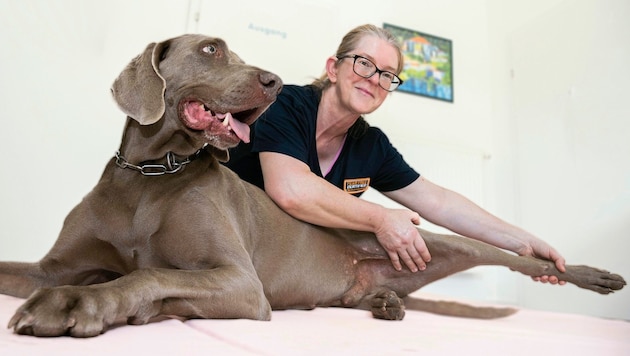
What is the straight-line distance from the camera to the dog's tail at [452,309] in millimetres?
2266

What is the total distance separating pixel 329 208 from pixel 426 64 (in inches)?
122

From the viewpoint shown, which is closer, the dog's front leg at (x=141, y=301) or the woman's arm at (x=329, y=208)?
the dog's front leg at (x=141, y=301)


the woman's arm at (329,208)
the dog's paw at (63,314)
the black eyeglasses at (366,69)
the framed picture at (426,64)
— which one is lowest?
the dog's paw at (63,314)

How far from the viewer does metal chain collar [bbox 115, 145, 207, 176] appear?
154 centimetres

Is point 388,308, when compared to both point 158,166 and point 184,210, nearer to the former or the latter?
point 184,210

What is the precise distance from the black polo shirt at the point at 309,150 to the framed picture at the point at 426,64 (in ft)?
7.30

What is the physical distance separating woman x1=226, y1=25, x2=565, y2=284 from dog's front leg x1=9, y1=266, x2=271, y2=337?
1.90ft

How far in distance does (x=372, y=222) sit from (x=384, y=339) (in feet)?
2.66

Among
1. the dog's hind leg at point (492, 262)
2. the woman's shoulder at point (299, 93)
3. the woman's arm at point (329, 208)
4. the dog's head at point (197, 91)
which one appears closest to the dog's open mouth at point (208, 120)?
the dog's head at point (197, 91)

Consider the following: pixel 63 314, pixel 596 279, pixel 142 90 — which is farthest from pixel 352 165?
pixel 63 314

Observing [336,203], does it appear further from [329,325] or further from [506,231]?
[506,231]

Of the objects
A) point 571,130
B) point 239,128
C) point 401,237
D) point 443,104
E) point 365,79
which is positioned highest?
point 443,104

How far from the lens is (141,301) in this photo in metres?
1.07

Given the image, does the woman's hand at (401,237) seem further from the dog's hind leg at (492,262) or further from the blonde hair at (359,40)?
the blonde hair at (359,40)
